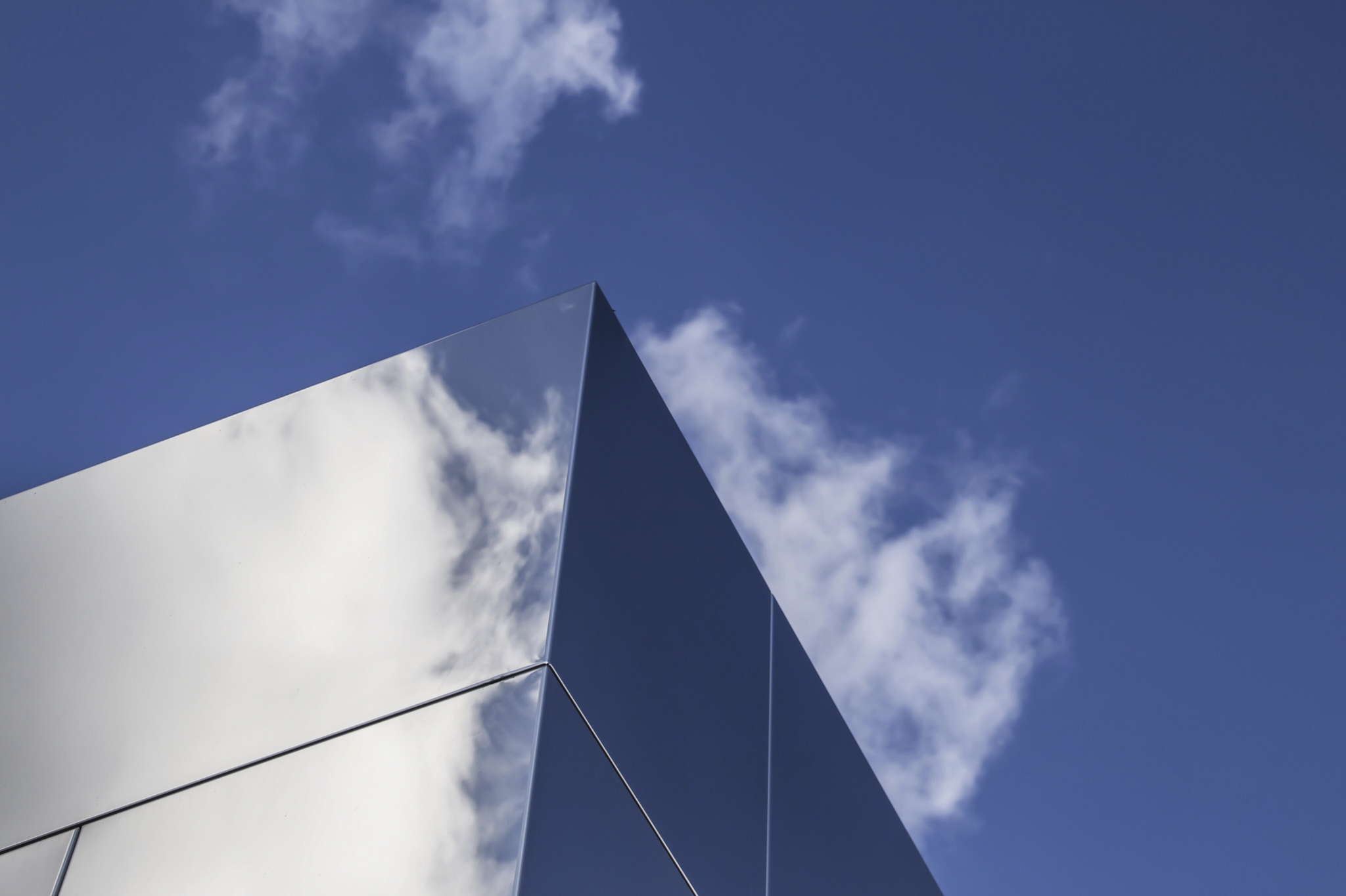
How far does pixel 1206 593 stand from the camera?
162ft

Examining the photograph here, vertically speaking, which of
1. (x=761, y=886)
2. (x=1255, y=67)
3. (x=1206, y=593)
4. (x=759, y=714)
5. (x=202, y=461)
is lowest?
(x=761, y=886)

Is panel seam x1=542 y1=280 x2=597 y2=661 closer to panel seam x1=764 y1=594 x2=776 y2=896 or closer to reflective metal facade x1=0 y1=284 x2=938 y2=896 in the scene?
reflective metal facade x1=0 y1=284 x2=938 y2=896

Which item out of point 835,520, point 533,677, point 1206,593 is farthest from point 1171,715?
point 533,677

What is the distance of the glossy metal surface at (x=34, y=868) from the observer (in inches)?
220

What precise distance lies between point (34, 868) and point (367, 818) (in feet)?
7.39

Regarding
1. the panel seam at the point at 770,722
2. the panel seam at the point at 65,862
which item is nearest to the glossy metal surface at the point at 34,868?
the panel seam at the point at 65,862

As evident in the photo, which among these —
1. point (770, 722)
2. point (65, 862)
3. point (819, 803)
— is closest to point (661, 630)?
point (770, 722)

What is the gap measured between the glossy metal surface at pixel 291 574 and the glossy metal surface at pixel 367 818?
150 millimetres

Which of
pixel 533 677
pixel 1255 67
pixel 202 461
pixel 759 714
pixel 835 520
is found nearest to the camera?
pixel 533 677

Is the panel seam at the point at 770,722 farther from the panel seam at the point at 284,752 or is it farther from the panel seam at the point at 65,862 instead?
the panel seam at the point at 65,862

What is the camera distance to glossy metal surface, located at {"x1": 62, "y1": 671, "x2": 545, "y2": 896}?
172 inches

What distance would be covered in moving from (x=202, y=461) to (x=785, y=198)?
134ft

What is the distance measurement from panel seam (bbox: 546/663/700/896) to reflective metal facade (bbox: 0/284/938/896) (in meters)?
Answer: 0.01

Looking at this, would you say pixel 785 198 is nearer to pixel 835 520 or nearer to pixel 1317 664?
pixel 835 520
